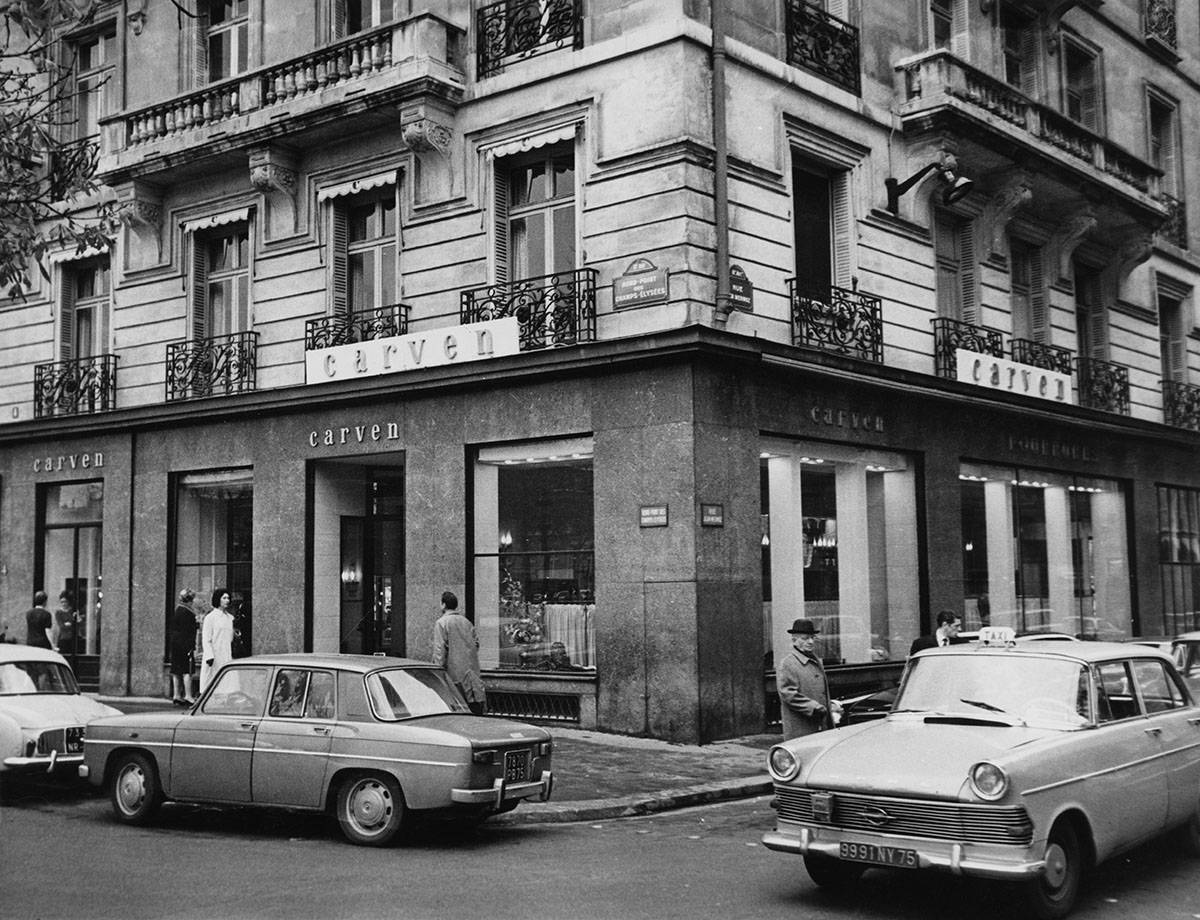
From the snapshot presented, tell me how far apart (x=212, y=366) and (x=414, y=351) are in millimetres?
4375

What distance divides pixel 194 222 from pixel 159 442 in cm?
361

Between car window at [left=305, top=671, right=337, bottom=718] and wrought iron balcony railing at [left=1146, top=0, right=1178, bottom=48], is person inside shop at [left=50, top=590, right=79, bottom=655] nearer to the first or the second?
car window at [left=305, top=671, right=337, bottom=718]

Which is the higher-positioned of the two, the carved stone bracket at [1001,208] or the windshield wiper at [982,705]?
the carved stone bracket at [1001,208]

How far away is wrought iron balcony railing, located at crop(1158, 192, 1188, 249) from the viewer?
2633cm

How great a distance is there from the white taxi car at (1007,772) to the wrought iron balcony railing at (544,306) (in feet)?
27.2

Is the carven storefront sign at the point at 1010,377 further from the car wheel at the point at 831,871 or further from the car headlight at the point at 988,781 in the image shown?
the car headlight at the point at 988,781

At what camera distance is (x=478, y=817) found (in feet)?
33.3

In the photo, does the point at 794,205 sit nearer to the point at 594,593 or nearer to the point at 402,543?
the point at 594,593

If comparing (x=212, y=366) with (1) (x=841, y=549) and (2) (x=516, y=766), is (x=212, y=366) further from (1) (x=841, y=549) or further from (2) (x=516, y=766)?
(2) (x=516, y=766)

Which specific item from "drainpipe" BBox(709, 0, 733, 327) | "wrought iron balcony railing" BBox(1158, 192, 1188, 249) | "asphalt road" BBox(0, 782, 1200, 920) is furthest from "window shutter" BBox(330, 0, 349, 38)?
"wrought iron balcony railing" BBox(1158, 192, 1188, 249)

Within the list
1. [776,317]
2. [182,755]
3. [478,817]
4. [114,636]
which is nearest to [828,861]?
[478,817]

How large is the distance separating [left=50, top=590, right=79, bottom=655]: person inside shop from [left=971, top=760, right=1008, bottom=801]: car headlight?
725 inches

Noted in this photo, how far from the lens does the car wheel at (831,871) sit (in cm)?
797

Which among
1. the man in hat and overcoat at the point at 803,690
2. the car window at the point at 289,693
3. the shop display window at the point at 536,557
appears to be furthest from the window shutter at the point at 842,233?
the car window at the point at 289,693
